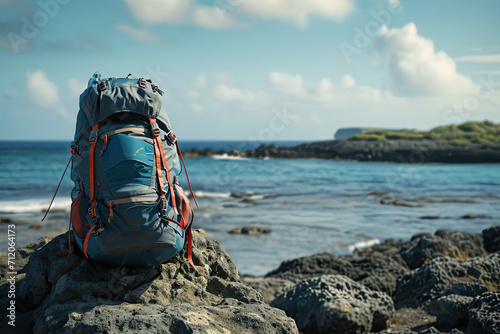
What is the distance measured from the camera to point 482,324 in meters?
3.51

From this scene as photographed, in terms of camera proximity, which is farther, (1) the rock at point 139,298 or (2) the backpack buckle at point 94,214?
(2) the backpack buckle at point 94,214

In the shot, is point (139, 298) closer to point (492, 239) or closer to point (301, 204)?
point (492, 239)

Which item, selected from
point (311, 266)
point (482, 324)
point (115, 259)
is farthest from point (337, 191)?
point (115, 259)

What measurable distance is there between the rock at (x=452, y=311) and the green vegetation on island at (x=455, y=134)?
114 ft

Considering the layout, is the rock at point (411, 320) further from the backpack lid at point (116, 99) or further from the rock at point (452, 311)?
the backpack lid at point (116, 99)

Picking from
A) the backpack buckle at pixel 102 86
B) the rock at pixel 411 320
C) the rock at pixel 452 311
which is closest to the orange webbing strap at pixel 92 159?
the backpack buckle at pixel 102 86

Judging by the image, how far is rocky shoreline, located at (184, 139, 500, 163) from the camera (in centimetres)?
3666

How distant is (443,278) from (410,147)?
3505 centimetres

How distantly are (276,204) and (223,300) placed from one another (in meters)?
15.6

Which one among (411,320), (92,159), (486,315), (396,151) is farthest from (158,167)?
(396,151)

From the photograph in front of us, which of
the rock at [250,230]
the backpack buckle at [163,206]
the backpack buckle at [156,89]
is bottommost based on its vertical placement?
the rock at [250,230]

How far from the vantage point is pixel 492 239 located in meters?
9.15

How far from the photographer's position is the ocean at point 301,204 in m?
11.5

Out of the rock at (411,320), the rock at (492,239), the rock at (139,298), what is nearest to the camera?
the rock at (139,298)
